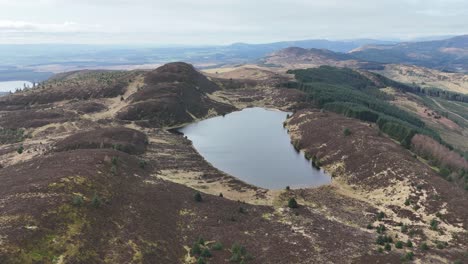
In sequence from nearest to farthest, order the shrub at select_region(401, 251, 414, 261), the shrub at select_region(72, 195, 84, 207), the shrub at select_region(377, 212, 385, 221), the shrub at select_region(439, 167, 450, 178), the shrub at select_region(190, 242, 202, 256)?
the shrub at select_region(401, 251, 414, 261) < the shrub at select_region(190, 242, 202, 256) < the shrub at select_region(72, 195, 84, 207) < the shrub at select_region(377, 212, 385, 221) < the shrub at select_region(439, 167, 450, 178)

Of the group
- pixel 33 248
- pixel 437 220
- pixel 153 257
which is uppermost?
pixel 33 248

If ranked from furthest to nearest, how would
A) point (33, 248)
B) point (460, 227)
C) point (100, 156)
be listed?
1. point (100, 156)
2. point (460, 227)
3. point (33, 248)

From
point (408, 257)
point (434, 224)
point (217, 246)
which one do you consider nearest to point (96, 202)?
point (217, 246)

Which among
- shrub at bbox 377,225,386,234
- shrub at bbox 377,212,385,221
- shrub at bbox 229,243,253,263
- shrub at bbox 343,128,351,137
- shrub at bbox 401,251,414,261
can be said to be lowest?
shrub at bbox 377,212,385,221

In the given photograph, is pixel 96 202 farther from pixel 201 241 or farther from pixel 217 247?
pixel 217 247

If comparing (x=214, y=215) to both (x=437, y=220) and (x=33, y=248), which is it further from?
(x=437, y=220)

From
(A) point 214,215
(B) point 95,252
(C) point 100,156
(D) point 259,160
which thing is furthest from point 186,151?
(B) point 95,252

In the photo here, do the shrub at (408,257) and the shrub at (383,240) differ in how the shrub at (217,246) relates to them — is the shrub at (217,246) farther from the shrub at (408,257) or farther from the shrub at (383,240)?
the shrub at (408,257)

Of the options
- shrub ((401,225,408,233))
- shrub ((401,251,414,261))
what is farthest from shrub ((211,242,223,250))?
shrub ((401,225,408,233))

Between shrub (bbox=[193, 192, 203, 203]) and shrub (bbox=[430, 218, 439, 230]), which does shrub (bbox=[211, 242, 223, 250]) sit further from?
shrub (bbox=[430, 218, 439, 230])
